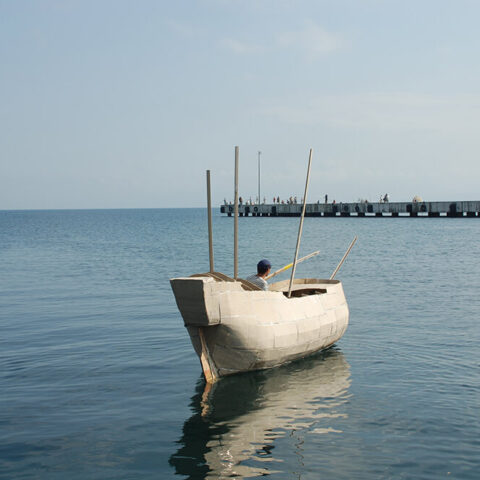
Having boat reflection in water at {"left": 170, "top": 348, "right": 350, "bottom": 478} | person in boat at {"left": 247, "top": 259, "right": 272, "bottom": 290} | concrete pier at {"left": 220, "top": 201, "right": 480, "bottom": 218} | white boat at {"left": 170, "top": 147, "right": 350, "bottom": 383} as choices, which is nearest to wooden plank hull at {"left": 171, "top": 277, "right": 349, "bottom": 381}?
white boat at {"left": 170, "top": 147, "right": 350, "bottom": 383}

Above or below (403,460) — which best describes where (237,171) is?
above

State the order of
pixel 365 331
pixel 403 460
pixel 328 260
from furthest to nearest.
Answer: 1. pixel 328 260
2. pixel 365 331
3. pixel 403 460

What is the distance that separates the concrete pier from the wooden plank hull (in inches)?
3199


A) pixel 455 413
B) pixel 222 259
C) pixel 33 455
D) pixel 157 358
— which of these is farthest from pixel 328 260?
pixel 33 455

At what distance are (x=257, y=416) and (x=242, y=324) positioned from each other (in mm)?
1641

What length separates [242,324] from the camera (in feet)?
33.7

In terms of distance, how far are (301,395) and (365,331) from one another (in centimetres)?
551

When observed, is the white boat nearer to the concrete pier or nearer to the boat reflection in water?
the boat reflection in water

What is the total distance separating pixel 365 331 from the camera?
15273 mm

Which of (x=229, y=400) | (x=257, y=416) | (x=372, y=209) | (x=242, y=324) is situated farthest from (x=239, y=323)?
(x=372, y=209)

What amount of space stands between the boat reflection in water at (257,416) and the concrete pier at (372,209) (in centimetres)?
8178

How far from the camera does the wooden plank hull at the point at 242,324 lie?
9.84 m

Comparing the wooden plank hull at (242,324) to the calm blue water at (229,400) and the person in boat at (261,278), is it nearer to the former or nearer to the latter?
the calm blue water at (229,400)

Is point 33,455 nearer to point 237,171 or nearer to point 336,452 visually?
point 336,452
